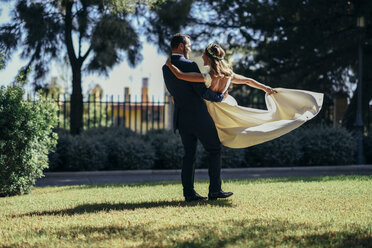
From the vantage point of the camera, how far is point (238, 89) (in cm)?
1850

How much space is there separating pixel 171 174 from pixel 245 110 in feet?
20.1

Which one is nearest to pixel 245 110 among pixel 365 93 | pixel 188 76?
pixel 188 76

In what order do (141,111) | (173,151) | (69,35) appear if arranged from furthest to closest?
(141,111) < (69,35) < (173,151)

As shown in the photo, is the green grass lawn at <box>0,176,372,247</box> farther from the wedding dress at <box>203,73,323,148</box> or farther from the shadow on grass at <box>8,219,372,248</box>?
the wedding dress at <box>203,73,323,148</box>

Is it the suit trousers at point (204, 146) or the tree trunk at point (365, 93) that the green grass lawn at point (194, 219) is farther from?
the tree trunk at point (365, 93)

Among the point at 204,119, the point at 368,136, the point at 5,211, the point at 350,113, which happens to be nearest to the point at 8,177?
the point at 5,211

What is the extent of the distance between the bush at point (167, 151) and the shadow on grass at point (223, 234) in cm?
811

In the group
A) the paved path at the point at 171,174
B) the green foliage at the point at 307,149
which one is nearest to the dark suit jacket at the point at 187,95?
the paved path at the point at 171,174

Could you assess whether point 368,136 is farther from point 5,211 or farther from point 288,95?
point 5,211

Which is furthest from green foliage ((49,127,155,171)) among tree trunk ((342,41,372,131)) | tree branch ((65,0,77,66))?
tree trunk ((342,41,372,131))

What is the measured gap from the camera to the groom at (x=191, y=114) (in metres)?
5.86

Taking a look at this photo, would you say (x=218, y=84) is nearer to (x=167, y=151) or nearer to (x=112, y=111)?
(x=167, y=151)

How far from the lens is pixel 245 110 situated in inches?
253

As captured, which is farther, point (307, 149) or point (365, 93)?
point (365, 93)
